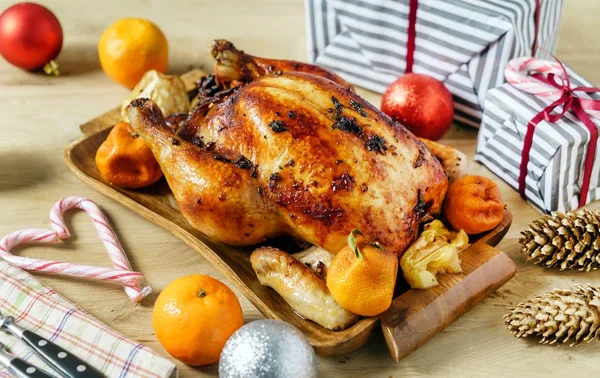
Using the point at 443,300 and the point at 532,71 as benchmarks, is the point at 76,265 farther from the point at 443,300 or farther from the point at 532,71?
A: the point at 532,71

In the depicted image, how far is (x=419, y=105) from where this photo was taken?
2.87m

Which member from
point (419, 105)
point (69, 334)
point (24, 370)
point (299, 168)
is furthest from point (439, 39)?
point (24, 370)

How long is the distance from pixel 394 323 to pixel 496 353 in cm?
34

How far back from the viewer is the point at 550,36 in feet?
10.1

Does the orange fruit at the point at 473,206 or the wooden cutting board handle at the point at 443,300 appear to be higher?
the orange fruit at the point at 473,206

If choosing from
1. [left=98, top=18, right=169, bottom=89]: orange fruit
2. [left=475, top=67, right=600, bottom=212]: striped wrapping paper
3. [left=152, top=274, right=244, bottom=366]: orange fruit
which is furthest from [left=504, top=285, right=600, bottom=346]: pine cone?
[left=98, top=18, right=169, bottom=89]: orange fruit

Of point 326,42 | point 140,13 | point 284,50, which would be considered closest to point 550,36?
point 326,42

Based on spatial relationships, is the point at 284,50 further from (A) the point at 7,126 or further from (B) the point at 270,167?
(B) the point at 270,167

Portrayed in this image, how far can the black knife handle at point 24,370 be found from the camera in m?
1.88

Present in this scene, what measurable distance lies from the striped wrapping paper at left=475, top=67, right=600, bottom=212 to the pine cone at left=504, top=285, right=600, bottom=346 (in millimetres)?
562

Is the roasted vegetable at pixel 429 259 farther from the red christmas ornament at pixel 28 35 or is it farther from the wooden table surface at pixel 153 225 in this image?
the red christmas ornament at pixel 28 35

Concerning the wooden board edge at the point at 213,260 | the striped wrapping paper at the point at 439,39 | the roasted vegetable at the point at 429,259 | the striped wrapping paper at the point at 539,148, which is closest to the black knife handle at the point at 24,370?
the wooden board edge at the point at 213,260

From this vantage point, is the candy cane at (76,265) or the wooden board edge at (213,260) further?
the candy cane at (76,265)

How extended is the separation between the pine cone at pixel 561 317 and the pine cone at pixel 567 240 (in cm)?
22
